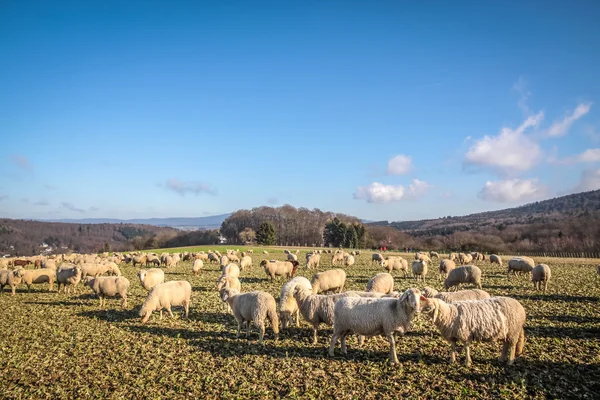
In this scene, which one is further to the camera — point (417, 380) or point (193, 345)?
point (193, 345)

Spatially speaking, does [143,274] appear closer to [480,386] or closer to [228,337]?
[228,337]

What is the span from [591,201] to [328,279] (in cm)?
24386

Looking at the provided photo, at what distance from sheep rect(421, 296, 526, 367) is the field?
68 centimetres

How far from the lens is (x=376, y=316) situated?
980cm

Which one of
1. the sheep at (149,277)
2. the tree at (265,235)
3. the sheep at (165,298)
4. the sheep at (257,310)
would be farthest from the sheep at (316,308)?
the tree at (265,235)

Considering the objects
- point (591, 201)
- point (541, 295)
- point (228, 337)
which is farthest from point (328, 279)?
point (591, 201)

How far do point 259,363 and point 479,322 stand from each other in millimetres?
6248

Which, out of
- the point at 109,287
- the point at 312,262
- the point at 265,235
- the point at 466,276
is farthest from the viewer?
the point at 265,235

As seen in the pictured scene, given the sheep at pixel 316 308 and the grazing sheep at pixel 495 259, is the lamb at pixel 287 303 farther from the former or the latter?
the grazing sheep at pixel 495 259

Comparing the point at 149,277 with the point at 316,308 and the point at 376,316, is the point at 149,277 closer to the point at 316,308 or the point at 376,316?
the point at 316,308

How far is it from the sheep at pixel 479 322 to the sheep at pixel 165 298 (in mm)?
10454

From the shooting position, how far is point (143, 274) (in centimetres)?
1869

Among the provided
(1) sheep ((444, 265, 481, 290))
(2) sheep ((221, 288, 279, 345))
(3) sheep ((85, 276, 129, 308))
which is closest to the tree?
(1) sheep ((444, 265, 481, 290))

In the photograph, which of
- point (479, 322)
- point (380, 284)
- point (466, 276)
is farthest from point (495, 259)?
point (479, 322)
